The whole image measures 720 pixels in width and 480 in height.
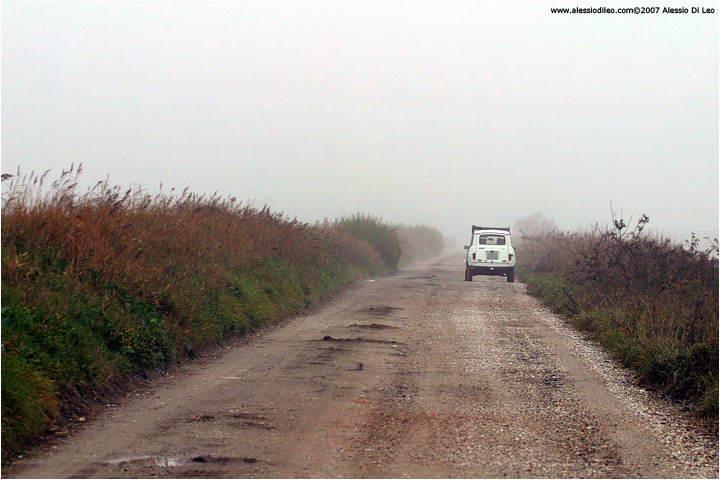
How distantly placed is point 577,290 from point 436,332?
6866 mm

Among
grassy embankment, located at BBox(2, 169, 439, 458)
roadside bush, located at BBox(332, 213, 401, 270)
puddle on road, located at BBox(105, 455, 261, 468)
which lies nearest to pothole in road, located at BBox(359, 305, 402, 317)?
grassy embankment, located at BBox(2, 169, 439, 458)

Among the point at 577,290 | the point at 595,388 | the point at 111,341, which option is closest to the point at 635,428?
the point at 595,388

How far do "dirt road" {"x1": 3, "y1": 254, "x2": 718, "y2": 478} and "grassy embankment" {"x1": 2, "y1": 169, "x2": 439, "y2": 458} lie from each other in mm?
428

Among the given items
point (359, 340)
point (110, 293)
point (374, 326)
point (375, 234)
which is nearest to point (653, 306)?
point (374, 326)

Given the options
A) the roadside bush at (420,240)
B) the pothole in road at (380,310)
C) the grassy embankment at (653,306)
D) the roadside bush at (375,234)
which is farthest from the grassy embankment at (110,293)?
the roadside bush at (420,240)

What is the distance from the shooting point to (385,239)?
112 ft

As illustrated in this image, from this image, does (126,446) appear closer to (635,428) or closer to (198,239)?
(635,428)

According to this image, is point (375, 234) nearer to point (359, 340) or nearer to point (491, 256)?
point (491, 256)

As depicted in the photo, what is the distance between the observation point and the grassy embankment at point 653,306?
311 inches

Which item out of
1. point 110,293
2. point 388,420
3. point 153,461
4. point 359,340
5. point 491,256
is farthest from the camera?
point 491,256

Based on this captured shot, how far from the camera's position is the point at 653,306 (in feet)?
40.4

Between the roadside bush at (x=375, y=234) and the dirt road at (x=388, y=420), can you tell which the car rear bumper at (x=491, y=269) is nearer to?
the roadside bush at (x=375, y=234)

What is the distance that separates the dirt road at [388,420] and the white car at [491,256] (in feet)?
48.1

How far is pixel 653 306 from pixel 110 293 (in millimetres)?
9258
